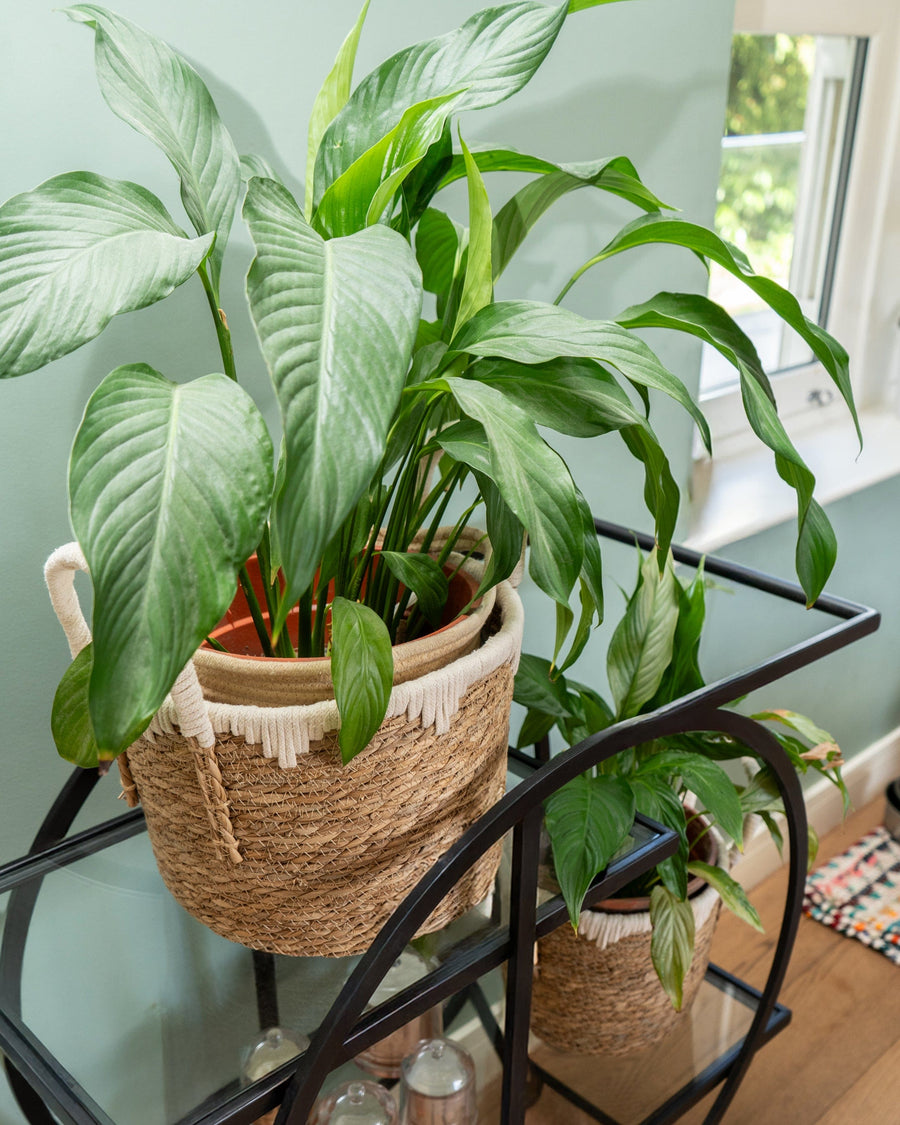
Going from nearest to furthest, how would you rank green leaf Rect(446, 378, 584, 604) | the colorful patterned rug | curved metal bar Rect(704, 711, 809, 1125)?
green leaf Rect(446, 378, 584, 604) < curved metal bar Rect(704, 711, 809, 1125) < the colorful patterned rug

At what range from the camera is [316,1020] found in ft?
2.25

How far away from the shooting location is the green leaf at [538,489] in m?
0.51

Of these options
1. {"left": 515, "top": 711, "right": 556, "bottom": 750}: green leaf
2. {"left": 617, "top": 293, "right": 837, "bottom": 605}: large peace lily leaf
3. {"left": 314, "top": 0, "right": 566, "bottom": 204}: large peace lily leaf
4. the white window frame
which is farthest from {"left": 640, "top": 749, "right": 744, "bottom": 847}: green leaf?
{"left": 314, "top": 0, "right": 566, "bottom": 204}: large peace lily leaf

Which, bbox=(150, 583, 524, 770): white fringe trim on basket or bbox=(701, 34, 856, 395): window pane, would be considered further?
bbox=(701, 34, 856, 395): window pane

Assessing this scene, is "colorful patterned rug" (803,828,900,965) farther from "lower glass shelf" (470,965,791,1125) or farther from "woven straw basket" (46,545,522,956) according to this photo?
"woven straw basket" (46,545,522,956)

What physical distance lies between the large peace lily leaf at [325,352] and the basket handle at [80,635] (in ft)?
0.51

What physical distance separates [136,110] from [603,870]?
1.93 ft

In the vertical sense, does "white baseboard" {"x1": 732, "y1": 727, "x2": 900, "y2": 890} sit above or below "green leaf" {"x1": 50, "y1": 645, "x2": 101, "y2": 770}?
below

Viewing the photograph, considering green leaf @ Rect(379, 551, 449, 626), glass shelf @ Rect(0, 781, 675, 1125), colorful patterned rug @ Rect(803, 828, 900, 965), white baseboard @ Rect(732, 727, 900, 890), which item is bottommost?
colorful patterned rug @ Rect(803, 828, 900, 965)

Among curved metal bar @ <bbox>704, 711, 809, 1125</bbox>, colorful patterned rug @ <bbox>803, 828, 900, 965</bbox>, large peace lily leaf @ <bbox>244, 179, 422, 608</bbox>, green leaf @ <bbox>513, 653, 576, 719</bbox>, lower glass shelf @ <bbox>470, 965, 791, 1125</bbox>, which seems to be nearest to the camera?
large peace lily leaf @ <bbox>244, 179, 422, 608</bbox>

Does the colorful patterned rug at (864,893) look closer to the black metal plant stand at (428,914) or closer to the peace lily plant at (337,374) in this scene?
the black metal plant stand at (428,914)

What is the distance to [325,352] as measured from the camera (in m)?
0.42

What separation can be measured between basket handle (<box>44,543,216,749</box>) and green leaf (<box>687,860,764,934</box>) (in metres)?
0.64

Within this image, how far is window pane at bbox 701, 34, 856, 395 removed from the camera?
155 cm
